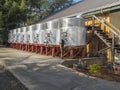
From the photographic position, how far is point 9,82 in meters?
10.6

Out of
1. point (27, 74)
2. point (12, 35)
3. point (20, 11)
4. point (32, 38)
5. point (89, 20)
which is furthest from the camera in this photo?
point (20, 11)

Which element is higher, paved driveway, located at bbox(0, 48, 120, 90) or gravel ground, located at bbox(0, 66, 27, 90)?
paved driveway, located at bbox(0, 48, 120, 90)

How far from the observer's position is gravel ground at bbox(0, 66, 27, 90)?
9.70 meters

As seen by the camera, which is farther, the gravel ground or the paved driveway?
the gravel ground

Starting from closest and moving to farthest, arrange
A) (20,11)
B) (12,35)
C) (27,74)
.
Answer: (27,74)
(12,35)
(20,11)

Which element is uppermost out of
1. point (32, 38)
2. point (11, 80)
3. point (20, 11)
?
point (20, 11)

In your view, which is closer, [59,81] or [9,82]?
[59,81]

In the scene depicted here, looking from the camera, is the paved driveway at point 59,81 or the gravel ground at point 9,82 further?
the gravel ground at point 9,82

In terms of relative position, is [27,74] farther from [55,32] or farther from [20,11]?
[20,11]

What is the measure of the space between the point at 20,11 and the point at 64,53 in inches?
822

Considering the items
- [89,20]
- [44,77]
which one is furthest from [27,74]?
[89,20]

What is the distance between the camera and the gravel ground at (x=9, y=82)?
9.70m

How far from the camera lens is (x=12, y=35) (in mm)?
34688

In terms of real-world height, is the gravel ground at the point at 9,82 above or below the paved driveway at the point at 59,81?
below
